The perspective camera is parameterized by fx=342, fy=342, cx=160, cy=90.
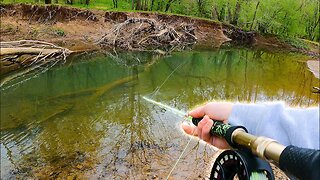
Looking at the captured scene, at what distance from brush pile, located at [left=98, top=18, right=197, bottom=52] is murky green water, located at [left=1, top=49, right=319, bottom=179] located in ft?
17.9

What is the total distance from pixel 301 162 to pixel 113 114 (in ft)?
34.1

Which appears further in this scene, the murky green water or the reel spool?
the murky green water

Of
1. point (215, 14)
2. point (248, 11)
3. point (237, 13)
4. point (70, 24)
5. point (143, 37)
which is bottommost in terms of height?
point (143, 37)

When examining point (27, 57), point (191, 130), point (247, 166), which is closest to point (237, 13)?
point (27, 57)

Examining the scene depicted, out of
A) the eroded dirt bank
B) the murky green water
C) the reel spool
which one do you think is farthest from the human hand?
the eroded dirt bank

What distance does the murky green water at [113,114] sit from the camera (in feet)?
25.6

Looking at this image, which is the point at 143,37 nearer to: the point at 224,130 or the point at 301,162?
the point at 224,130

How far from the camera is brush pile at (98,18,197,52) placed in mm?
26984

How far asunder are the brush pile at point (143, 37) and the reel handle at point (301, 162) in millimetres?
25204

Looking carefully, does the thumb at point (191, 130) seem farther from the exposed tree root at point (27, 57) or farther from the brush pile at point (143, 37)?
the brush pile at point (143, 37)

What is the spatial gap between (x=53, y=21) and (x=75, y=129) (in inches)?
854

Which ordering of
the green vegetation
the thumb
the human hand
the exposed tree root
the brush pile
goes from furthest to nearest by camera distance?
the green vegetation, the brush pile, the exposed tree root, the thumb, the human hand

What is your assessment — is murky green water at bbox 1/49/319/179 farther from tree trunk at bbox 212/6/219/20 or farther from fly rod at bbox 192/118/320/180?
tree trunk at bbox 212/6/219/20

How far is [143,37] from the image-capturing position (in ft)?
93.7
